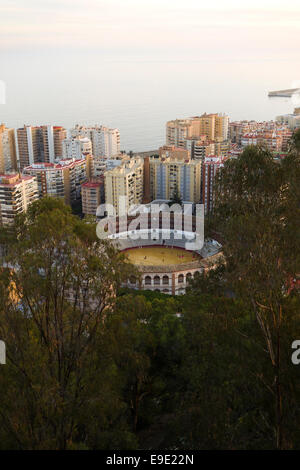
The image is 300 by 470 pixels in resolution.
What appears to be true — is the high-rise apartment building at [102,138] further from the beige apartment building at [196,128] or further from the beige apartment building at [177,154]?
the beige apartment building at [177,154]

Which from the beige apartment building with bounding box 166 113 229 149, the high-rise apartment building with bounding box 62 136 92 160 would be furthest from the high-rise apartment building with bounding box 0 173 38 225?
the beige apartment building with bounding box 166 113 229 149

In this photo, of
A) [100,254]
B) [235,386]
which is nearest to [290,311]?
[235,386]

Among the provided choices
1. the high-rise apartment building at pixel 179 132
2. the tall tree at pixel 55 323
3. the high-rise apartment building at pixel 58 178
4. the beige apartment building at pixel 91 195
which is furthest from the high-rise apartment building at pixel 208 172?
the tall tree at pixel 55 323

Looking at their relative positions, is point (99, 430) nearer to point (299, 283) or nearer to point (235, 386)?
point (235, 386)

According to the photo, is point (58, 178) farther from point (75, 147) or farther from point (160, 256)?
point (160, 256)

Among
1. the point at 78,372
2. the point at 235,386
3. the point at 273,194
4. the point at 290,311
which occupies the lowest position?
the point at 235,386

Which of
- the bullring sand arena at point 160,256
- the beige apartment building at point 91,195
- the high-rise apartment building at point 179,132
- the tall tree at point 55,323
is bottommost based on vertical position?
the bullring sand arena at point 160,256

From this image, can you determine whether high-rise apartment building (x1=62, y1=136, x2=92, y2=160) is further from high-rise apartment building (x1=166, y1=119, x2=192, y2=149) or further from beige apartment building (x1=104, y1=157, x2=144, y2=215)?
high-rise apartment building (x1=166, y1=119, x2=192, y2=149)
